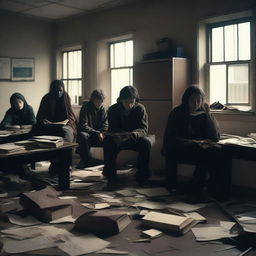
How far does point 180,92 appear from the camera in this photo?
17.0 feet

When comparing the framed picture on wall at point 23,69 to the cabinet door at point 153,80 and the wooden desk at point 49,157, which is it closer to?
the cabinet door at point 153,80

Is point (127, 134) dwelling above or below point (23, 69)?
below

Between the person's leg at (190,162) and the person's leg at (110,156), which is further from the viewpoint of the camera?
the person's leg at (110,156)

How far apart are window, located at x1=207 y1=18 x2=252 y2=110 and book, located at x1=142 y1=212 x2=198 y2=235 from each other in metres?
2.17

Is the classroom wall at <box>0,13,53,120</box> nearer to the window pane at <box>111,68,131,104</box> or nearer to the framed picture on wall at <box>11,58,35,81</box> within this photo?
the framed picture on wall at <box>11,58,35,81</box>

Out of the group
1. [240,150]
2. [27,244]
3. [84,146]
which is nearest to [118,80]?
[84,146]

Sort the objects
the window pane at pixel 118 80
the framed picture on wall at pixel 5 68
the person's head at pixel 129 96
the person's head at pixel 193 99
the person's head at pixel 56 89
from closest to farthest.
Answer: the person's head at pixel 193 99, the person's head at pixel 129 96, the person's head at pixel 56 89, the window pane at pixel 118 80, the framed picture on wall at pixel 5 68

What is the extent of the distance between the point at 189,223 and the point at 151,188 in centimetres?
134

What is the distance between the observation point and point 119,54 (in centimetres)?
681

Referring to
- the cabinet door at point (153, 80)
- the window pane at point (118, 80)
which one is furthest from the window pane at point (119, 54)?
the cabinet door at point (153, 80)

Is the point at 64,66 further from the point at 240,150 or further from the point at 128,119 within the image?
the point at 240,150

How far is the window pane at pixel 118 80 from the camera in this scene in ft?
21.9

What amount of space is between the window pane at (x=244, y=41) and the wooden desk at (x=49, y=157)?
8.23ft

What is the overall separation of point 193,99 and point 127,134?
994mm
